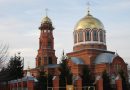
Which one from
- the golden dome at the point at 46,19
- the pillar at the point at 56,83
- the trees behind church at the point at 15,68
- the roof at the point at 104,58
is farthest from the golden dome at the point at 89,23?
the pillar at the point at 56,83

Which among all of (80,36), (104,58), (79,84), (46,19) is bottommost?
(79,84)

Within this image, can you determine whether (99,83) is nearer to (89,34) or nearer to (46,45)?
(89,34)

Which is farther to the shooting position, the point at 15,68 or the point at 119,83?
Answer: the point at 15,68

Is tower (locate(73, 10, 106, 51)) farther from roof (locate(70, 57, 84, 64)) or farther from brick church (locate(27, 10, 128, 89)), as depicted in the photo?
roof (locate(70, 57, 84, 64))

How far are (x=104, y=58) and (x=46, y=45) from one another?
1152 centimetres

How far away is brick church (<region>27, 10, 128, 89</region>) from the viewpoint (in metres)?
44.6

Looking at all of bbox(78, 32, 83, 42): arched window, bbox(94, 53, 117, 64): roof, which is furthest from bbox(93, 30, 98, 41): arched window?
bbox(94, 53, 117, 64): roof

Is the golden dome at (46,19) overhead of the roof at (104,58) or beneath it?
overhead

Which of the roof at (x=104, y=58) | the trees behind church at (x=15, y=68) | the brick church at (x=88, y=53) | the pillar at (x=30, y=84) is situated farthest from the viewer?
the brick church at (x=88, y=53)

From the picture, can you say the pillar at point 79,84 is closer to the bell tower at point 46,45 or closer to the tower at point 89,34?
the tower at point 89,34

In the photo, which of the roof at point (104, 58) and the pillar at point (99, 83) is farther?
the roof at point (104, 58)

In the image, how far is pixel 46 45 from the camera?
2063 inches

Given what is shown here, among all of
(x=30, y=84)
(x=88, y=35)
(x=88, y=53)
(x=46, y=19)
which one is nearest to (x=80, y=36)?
(x=88, y=35)

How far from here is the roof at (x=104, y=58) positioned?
146 ft
